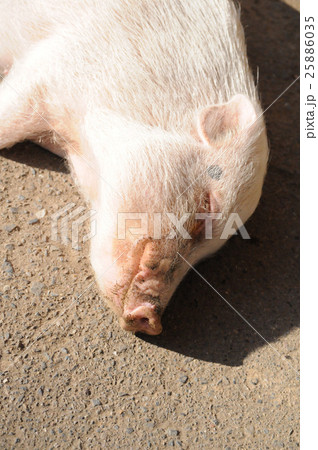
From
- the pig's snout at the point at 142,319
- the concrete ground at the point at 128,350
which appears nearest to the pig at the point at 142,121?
the pig's snout at the point at 142,319

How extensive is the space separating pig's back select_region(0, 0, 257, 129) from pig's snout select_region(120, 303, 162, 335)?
1106 mm

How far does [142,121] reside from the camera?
130 inches

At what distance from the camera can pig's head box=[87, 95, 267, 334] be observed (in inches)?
113

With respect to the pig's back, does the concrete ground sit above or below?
below

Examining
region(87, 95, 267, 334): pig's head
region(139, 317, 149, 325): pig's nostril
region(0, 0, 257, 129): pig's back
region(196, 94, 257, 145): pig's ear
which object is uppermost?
region(0, 0, 257, 129): pig's back

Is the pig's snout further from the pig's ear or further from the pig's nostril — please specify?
the pig's ear

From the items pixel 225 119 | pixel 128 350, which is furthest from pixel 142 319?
pixel 225 119

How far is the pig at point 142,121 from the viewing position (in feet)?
9.66

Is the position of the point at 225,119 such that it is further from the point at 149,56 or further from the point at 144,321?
the point at 144,321

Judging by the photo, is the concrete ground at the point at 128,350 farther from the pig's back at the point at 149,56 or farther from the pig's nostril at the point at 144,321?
the pig's back at the point at 149,56

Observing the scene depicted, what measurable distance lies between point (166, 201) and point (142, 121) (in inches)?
23.9

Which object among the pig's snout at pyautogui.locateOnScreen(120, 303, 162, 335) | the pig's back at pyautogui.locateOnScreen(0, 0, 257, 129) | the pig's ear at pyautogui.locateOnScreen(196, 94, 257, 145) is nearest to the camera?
the pig's snout at pyautogui.locateOnScreen(120, 303, 162, 335)

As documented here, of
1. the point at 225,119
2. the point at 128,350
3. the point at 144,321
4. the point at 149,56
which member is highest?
the point at 149,56

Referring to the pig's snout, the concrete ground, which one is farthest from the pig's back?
the pig's snout
